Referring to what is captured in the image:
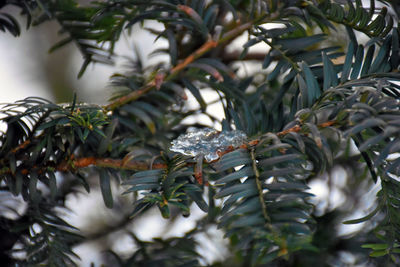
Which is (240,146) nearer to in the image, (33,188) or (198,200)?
(198,200)

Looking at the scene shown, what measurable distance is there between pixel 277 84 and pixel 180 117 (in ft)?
0.53

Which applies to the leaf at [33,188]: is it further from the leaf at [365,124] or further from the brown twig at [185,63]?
the leaf at [365,124]

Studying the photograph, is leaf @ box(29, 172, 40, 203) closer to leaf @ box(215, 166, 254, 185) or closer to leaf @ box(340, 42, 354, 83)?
leaf @ box(215, 166, 254, 185)

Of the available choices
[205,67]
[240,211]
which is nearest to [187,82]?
[205,67]

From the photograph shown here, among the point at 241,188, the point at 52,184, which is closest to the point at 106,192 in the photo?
the point at 52,184

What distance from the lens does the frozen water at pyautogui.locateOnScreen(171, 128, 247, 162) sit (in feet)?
1.03

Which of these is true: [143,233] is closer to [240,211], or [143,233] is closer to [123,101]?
[123,101]

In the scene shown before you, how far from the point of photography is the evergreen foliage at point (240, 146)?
0.86 feet

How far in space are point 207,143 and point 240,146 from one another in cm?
3

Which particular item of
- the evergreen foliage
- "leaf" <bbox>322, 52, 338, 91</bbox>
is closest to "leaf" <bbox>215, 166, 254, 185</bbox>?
the evergreen foliage

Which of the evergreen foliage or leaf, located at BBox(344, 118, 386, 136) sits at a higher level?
leaf, located at BBox(344, 118, 386, 136)

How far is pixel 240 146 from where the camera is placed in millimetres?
311

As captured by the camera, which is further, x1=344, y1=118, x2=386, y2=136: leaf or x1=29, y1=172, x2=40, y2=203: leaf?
x1=29, y1=172, x2=40, y2=203: leaf

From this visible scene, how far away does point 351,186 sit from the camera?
1.78 feet
